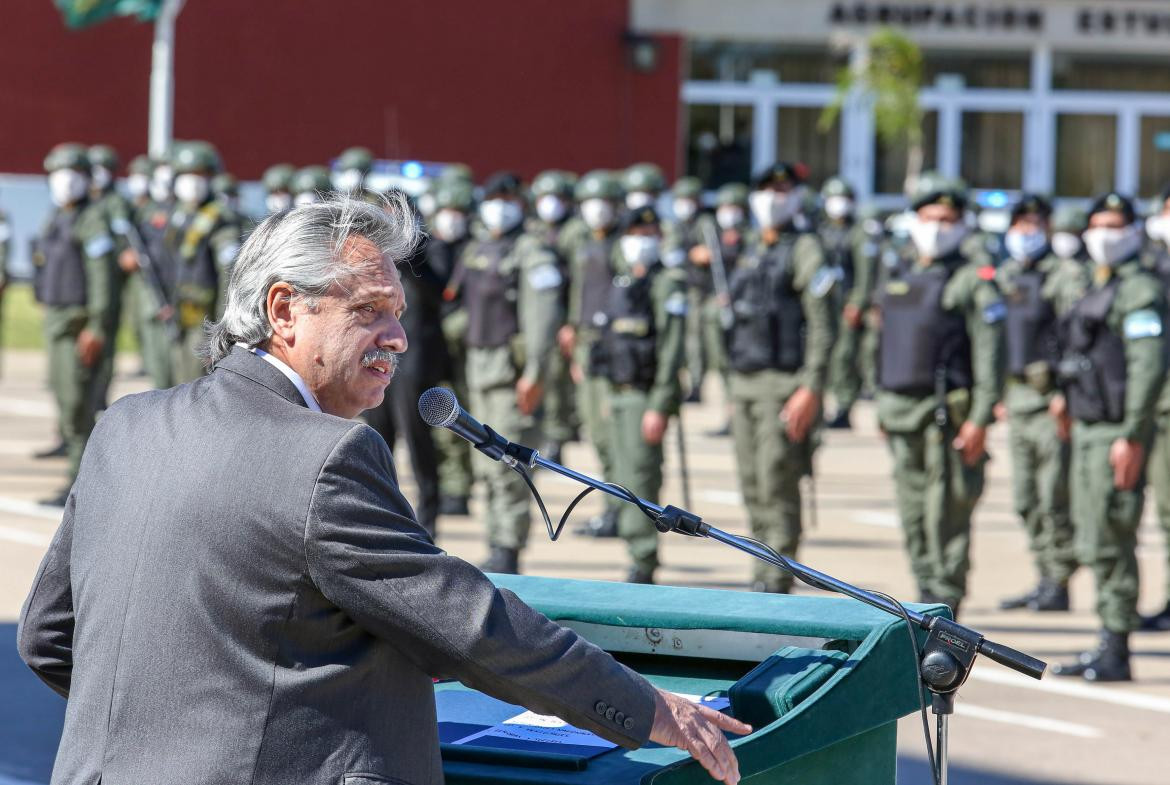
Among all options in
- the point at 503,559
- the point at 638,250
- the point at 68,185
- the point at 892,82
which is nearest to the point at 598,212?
the point at 638,250

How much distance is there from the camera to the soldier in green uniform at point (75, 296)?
10.8m

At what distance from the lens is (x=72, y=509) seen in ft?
8.64

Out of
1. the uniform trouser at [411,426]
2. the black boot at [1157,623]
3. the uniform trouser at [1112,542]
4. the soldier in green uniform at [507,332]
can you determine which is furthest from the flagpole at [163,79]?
the uniform trouser at [1112,542]

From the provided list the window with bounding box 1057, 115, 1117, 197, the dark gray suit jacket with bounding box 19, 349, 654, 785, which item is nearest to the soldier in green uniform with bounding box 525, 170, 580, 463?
the dark gray suit jacket with bounding box 19, 349, 654, 785

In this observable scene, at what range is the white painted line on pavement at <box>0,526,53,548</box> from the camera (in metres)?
9.67

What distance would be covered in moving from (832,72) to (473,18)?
610 centimetres

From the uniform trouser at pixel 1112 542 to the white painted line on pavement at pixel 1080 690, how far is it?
298mm

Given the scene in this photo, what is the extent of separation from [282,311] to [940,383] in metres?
5.56

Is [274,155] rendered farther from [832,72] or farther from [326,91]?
[832,72]

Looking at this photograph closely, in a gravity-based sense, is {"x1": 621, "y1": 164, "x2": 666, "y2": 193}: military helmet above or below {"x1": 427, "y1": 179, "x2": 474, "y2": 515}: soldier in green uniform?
above

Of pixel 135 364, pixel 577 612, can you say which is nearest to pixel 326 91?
pixel 135 364

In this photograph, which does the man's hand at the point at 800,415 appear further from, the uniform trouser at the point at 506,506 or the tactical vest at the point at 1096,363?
the uniform trouser at the point at 506,506

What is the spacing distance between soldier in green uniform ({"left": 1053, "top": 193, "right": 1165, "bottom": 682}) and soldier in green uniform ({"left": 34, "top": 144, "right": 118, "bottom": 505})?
20.2 feet

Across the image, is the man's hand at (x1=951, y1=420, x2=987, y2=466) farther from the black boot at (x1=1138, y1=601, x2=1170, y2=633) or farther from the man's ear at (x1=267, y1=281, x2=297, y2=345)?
the man's ear at (x1=267, y1=281, x2=297, y2=345)
